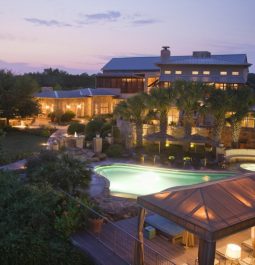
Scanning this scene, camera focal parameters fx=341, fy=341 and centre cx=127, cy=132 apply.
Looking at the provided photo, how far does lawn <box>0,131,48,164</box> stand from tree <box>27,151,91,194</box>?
26.7ft

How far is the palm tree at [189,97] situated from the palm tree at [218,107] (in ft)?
1.81

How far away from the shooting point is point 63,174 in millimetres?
13422

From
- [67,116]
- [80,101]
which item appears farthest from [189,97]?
[80,101]

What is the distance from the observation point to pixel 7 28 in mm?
44781

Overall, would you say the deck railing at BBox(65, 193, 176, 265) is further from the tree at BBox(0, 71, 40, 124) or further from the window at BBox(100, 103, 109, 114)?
the window at BBox(100, 103, 109, 114)

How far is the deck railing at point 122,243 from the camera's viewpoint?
9.34 m

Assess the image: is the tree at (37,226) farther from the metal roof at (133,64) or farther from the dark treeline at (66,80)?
the dark treeline at (66,80)

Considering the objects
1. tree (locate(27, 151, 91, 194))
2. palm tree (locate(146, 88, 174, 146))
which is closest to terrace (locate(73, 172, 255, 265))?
tree (locate(27, 151, 91, 194))

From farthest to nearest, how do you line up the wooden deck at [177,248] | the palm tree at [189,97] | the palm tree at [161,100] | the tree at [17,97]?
the tree at [17,97] → the palm tree at [161,100] → the palm tree at [189,97] → the wooden deck at [177,248]

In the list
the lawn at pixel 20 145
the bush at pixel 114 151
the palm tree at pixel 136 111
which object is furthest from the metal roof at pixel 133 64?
the bush at pixel 114 151

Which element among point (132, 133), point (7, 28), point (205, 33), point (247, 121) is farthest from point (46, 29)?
point (247, 121)

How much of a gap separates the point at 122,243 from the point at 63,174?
4.26 m

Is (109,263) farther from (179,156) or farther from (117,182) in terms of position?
(179,156)

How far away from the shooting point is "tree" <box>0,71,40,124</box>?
33.7 m
